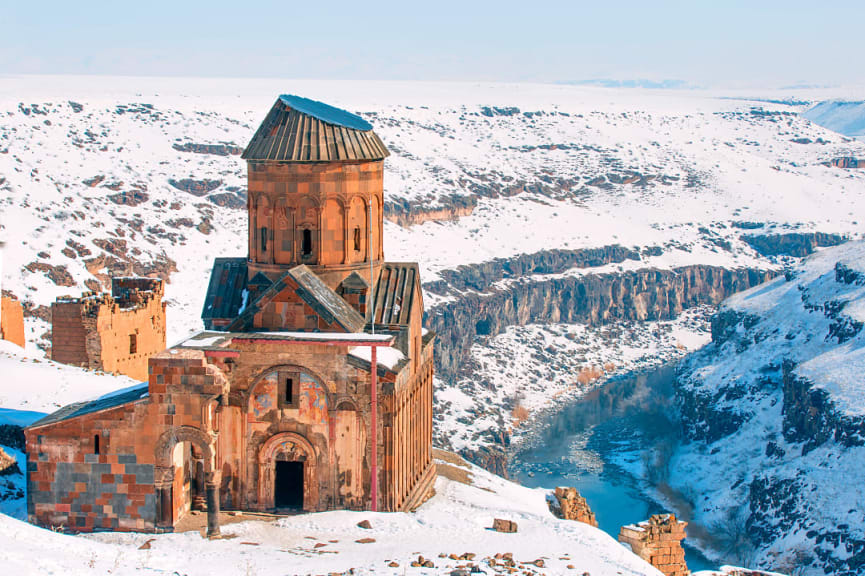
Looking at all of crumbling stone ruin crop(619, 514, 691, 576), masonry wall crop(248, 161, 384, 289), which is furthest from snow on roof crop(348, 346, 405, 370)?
crumbling stone ruin crop(619, 514, 691, 576)

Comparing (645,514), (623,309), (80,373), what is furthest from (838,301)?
(80,373)

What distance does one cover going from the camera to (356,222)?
41.4 metres

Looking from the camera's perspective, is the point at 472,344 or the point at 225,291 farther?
the point at 472,344

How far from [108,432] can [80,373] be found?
18236 mm

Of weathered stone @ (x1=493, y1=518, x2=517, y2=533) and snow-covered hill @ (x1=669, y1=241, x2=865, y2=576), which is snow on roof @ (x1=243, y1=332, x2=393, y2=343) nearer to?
weathered stone @ (x1=493, y1=518, x2=517, y2=533)

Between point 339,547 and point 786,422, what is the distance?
302 feet

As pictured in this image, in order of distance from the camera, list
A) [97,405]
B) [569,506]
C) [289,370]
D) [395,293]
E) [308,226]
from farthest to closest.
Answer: [569,506]
[395,293]
[308,226]
[289,370]
[97,405]

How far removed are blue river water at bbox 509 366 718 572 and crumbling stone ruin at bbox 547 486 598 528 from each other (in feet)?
132

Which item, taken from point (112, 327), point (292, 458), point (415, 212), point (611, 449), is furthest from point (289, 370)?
point (415, 212)

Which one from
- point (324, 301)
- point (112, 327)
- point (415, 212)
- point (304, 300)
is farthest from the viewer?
point (415, 212)

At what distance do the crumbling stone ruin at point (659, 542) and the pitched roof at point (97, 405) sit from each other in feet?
57.3

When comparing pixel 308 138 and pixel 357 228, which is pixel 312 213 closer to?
pixel 357 228

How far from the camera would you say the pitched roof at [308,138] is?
40219mm

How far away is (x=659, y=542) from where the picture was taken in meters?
42.1
